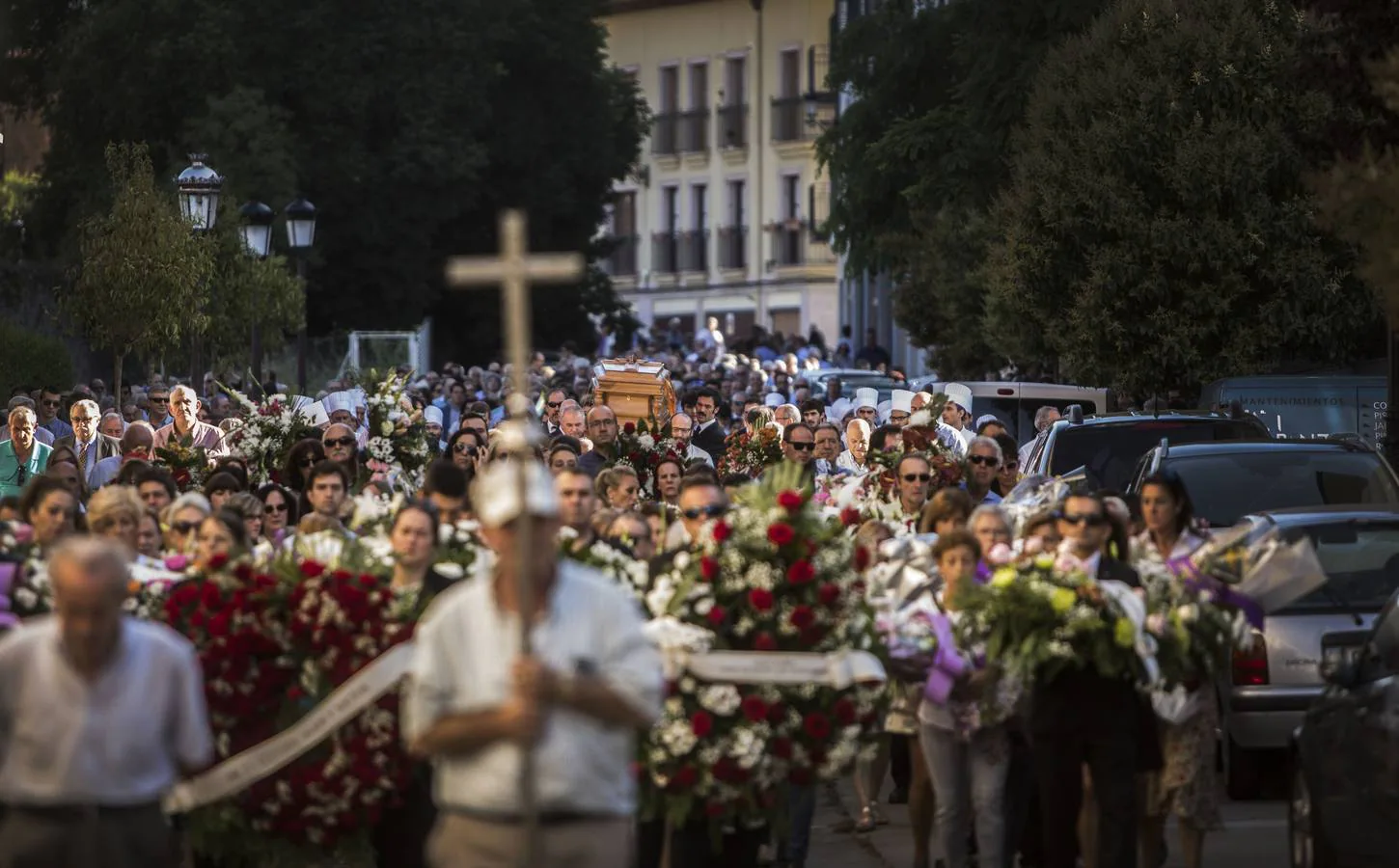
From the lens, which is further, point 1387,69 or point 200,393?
point 200,393

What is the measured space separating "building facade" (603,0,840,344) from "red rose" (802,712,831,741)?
6509 centimetres

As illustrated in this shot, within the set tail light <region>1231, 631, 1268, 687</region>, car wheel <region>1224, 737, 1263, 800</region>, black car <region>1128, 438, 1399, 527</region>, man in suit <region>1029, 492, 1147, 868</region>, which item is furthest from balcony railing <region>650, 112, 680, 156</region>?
man in suit <region>1029, 492, 1147, 868</region>

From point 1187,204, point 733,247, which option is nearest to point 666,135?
point 733,247

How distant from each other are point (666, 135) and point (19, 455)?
6446cm

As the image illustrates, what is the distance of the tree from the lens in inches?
1136

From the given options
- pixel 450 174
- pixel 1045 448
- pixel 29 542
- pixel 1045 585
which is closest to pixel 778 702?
pixel 1045 585

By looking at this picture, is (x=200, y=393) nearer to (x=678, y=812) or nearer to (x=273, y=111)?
(x=273, y=111)

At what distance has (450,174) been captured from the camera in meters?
54.0

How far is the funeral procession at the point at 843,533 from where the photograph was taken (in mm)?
8461

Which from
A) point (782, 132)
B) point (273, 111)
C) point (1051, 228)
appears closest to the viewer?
point (1051, 228)

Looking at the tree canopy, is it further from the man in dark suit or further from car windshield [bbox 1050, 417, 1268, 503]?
car windshield [bbox 1050, 417, 1268, 503]

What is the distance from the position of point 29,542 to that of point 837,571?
306cm

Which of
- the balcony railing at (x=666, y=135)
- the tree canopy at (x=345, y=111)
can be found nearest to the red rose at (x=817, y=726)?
the tree canopy at (x=345, y=111)

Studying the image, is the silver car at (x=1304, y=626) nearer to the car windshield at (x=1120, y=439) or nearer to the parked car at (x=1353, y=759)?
the parked car at (x=1353, y=759)
